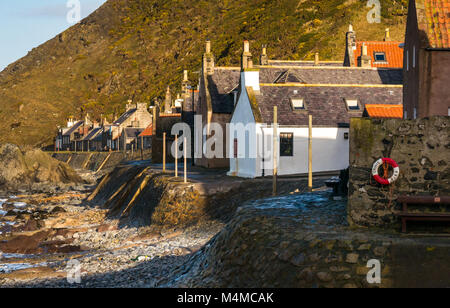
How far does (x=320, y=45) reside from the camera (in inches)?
3942

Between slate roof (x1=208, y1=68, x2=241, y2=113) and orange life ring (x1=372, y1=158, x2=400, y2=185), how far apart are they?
3013cm

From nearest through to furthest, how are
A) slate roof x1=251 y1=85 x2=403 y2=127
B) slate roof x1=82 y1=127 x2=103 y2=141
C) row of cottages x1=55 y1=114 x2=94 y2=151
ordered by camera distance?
slate roof x1=251 y1=85 x2=403 y2=127, slate roof x1=82 y1=127 x2=103 y2=141, row of cottages x1=55 y1=114 x2=94 y2=151

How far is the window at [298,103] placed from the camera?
3519 cm

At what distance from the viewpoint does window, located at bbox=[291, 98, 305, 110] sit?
115 ft

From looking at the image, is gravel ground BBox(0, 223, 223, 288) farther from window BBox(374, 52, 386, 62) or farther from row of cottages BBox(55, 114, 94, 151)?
row of cottages BBox(55, 114, 94, 151)

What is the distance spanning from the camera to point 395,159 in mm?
14375

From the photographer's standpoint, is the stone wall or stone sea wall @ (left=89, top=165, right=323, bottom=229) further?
stone sea wall @ (left=89, top=165, right=323, bottom=229)

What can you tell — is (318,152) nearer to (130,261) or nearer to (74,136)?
(130,261)

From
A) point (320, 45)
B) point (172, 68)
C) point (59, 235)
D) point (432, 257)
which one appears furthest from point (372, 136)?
point (172, 68)

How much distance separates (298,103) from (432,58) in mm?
11390

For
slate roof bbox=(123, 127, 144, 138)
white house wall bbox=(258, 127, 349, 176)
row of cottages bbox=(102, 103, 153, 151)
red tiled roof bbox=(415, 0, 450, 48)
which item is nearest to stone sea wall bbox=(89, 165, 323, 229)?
white house wall bbox=(258, 127, 349, 176)

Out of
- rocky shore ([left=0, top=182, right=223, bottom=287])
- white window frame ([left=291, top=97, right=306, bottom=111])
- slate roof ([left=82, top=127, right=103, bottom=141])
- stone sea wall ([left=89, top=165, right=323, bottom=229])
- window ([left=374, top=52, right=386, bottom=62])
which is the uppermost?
window ([left=374, top=52, right=386, bottom=62])

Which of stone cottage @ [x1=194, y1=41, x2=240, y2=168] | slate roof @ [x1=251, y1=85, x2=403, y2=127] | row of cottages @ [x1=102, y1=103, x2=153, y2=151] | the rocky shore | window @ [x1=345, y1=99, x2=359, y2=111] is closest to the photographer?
the rocky shore
